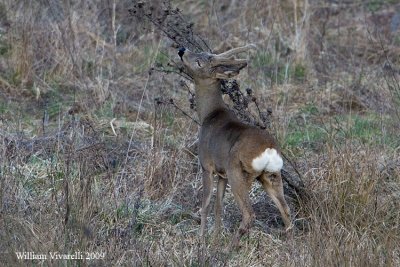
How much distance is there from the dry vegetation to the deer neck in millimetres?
309

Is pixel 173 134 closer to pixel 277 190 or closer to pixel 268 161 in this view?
pixel 277 190

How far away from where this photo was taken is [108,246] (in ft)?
21.1

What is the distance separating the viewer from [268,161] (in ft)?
22.4

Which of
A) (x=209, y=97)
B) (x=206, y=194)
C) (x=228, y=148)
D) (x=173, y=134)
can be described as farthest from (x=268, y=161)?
(x=173, y=134)

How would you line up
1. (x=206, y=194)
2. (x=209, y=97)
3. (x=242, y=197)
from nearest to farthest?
(x=242, y=197) < (x=206, y=194) < (x=209, y=97)

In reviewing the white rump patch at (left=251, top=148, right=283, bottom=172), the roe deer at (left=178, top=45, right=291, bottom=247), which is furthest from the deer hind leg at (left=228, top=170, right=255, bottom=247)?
the white rump patch at (left=251, top=148, right=283, bottom=172)

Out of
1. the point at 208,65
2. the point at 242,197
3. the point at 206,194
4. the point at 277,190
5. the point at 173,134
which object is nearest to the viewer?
the point at 242,197

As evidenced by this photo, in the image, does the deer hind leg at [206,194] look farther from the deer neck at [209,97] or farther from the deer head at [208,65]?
the deer head at [208,65]

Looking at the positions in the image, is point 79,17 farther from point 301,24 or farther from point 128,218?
point 128,218

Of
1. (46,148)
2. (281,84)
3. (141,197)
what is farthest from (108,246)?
(281,84)

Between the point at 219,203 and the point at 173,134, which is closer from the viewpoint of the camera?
the point at 219,203

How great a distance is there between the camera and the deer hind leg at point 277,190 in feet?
23.1

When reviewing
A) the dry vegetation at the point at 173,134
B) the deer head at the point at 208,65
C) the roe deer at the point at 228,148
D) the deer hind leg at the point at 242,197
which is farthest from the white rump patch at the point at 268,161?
the deer head at the point at 208,65

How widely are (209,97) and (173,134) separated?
66.7 inches
